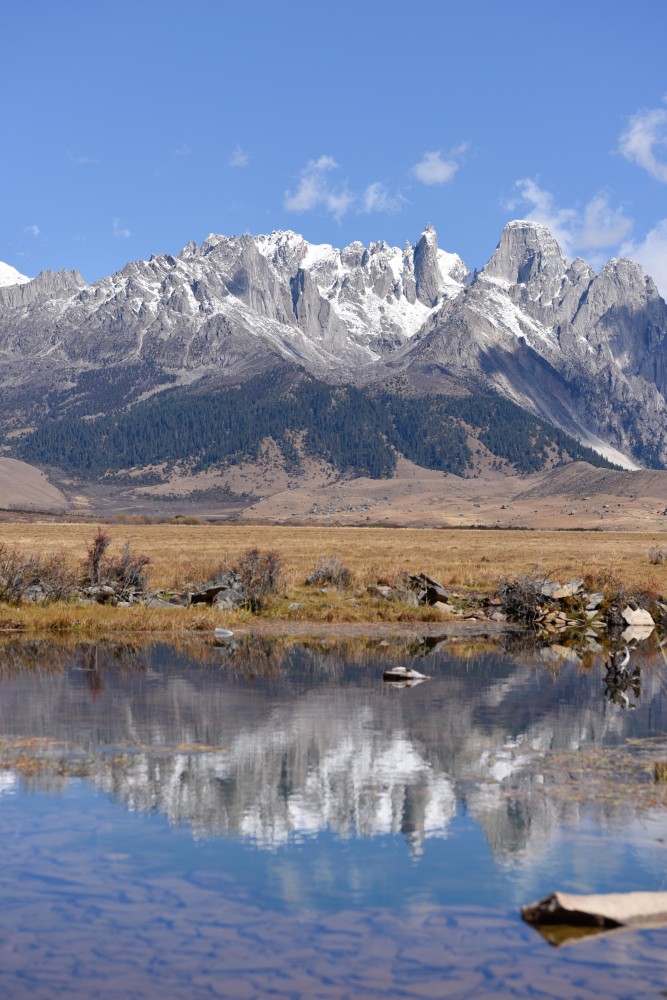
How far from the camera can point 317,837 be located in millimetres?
12609

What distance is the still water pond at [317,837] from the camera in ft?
A: 30.2

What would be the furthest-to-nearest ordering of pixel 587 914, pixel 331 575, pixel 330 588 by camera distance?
pixel 331 575, pixel 330 588, pixel 587 914

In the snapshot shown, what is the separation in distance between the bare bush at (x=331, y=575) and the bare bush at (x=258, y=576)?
311cm

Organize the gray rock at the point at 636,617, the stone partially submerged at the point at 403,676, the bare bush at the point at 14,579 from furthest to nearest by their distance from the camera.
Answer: the gray rock at the point at 636,617 < the bare bush at the point at 14,579 < the stone partially submerged at the point at 403,676

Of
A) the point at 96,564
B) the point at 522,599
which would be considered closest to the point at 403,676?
the point at 522,599

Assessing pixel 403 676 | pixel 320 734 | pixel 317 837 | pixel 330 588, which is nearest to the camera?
pixel 317 837

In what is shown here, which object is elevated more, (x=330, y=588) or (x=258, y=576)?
(x=258, y=576)

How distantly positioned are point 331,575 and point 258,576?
5.54 metres

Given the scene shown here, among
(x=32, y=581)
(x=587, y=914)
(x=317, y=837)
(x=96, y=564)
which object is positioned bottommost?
(x=317, y=837)

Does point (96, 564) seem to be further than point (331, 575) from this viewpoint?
No

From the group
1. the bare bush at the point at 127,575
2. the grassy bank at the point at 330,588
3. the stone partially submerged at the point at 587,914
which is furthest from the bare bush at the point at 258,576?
the stone partially submerged at the point at 587,914

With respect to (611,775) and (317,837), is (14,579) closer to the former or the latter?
(611,775)

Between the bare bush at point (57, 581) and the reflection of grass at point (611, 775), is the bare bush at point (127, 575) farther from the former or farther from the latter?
the reflection of grass at point (611, 775)

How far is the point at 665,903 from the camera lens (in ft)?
33.6
